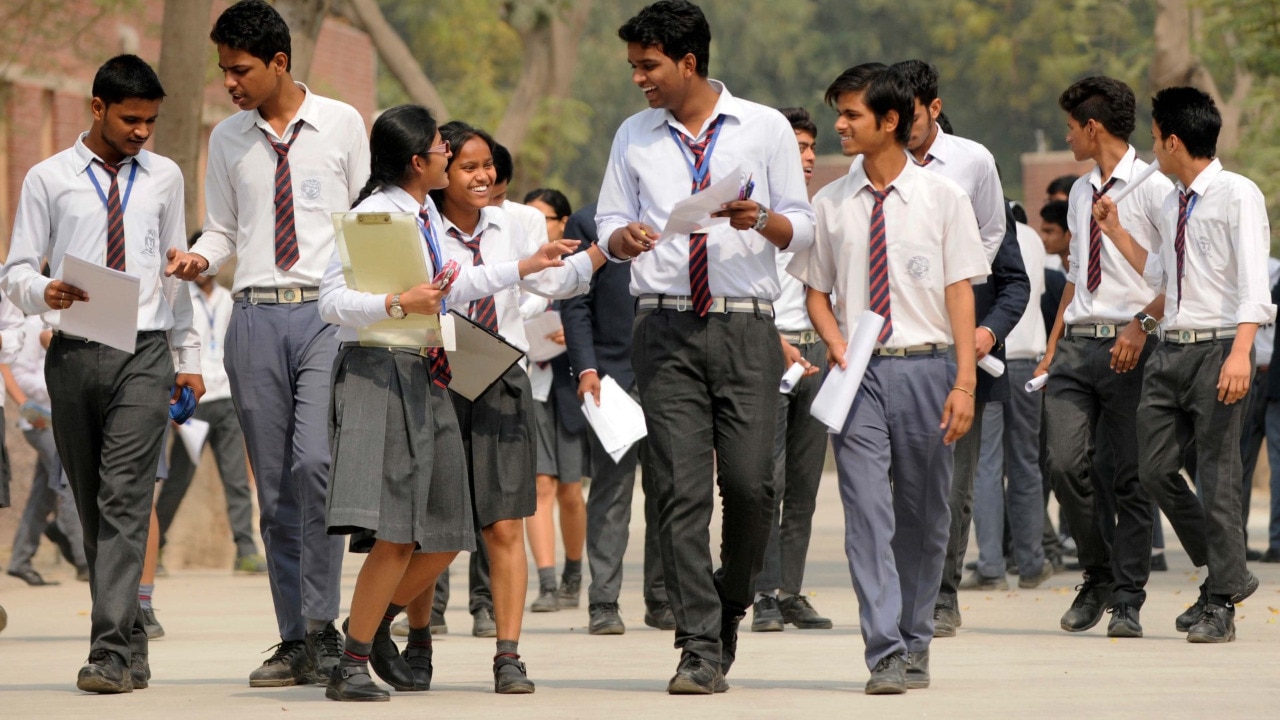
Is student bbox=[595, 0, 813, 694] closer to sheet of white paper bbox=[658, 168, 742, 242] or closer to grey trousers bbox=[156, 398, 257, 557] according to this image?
sheet of white paper bbox=[658, 168, 742, 242]

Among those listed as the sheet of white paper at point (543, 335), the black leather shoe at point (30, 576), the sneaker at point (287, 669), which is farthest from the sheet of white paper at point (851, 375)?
the black leather shoe at point (30, 576)

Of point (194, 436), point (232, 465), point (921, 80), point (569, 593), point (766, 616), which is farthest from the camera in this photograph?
Answer: point (232, 465)

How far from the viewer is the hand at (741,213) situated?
287 inches

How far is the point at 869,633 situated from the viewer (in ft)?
24.5

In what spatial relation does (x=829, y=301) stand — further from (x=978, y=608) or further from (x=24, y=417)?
(x=24, y=417)

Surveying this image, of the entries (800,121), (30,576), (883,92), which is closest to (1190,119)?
(800,121)

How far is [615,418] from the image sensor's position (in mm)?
9484

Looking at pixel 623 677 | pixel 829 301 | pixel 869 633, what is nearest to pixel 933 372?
pixel 829 301

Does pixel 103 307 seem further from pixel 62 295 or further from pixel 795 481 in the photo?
pixel 795 481

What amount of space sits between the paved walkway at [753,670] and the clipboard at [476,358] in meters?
1.18

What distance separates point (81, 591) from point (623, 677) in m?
6.37

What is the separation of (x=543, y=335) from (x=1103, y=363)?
126 inches

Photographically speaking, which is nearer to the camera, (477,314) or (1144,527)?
(477,314)

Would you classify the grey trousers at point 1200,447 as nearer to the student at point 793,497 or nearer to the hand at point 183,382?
the student at point 793,497
